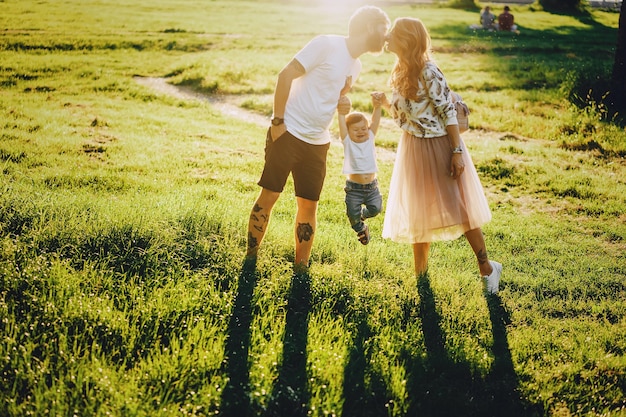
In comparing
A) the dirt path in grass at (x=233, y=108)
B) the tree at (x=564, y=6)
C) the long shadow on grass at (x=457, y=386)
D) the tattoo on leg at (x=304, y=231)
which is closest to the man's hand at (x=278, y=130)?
the tattoo on leg at (x=304, y=231)

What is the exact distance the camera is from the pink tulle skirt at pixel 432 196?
4.59 meters

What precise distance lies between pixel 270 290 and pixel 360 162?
1334 mm

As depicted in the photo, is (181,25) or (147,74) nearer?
(147,74)

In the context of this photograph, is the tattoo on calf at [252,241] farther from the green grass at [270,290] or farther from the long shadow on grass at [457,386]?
the long shadow on grass at [457,386]

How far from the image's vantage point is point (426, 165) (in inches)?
183

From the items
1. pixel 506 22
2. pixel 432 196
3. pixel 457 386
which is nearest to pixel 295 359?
pixel 457 386

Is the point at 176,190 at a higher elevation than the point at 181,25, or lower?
lower

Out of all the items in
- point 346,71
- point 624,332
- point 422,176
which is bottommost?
point 624,332

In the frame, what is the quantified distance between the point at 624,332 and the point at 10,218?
5225 mm

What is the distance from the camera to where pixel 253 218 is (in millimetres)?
4727

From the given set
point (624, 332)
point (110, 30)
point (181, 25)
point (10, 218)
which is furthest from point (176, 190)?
point (181, 25)

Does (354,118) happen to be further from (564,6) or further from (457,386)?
(564,6)

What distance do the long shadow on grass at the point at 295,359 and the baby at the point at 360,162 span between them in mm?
740

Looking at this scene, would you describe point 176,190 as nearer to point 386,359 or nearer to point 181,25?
point 386,359
